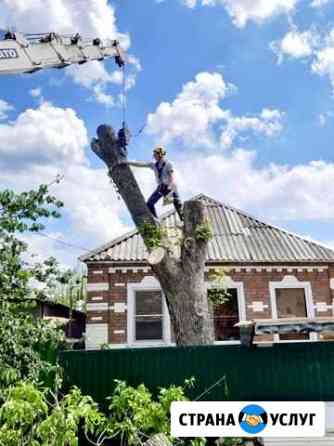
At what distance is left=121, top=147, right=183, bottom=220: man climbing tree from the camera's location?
311 inches

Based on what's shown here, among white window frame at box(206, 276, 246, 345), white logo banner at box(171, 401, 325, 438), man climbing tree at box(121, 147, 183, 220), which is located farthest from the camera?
white window frame at box(206, 276, 246, 345)

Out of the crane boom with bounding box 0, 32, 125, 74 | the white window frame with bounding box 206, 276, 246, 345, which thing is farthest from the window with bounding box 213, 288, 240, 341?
the crane boom with bounding box 0, 32, 125, 74

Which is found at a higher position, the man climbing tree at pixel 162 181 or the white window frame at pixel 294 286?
the man climbing tree at pixel 162 181

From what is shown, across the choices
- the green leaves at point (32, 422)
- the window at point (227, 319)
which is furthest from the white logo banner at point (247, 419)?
the window at point (227, 319)

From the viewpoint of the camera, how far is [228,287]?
12.6 meters

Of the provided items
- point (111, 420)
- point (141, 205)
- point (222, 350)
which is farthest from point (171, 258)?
point (111, 420)

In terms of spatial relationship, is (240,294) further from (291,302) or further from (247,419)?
(247,419)

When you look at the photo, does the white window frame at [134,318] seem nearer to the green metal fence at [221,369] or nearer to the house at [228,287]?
the house at [228,287]

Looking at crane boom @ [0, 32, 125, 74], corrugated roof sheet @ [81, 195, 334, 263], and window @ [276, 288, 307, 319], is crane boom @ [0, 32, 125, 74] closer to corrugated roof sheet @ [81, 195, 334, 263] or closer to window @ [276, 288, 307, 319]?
corrugated roof sheet @ [81, 195, 334, 263]

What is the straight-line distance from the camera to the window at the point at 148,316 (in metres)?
12.3

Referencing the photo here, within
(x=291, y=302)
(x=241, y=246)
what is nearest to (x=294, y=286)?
(x=291, y=302)

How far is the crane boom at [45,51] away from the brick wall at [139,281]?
20.6 ft

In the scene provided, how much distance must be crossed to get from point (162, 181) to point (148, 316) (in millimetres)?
6030

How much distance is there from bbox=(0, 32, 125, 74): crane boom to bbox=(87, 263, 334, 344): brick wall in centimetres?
627
